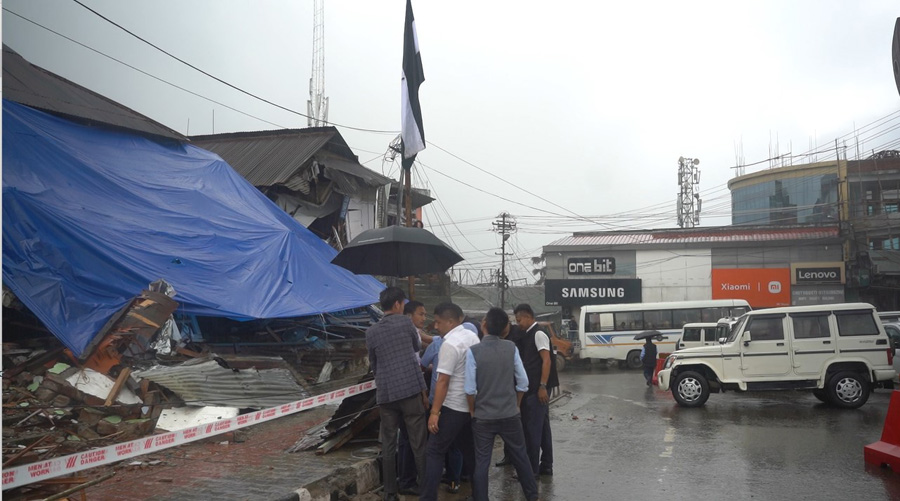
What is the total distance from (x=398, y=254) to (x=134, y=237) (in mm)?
5595

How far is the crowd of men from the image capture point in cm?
580

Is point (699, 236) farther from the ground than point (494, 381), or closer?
farther from the ground

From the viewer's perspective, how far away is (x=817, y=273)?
3662 cm

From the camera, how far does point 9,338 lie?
927cm

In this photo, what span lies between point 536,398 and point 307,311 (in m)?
6.63

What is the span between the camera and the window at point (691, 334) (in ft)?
71.0

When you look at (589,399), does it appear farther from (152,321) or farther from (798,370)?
(152,321)

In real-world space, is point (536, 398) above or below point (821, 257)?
below

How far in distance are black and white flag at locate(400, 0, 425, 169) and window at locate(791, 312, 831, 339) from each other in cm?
761

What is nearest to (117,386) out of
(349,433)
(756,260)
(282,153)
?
(349,433)

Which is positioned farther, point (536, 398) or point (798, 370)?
point (798, 370)

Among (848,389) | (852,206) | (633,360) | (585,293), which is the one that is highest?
(852,206)

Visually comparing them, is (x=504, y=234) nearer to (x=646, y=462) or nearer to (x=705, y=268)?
(x=705, y=268)

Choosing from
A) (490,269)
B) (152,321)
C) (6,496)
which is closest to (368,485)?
(6,496)
